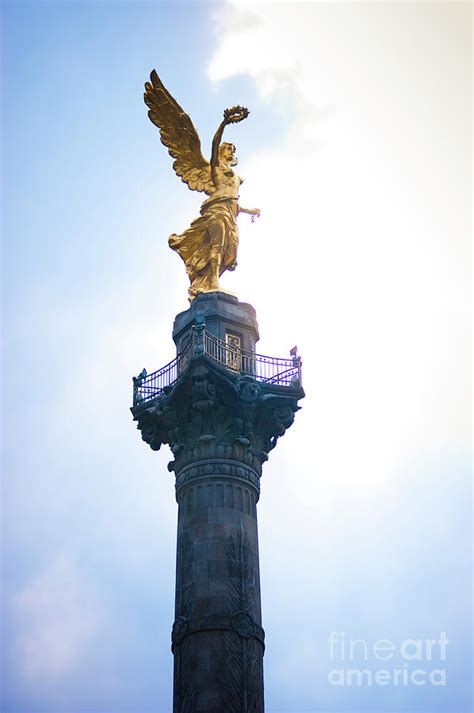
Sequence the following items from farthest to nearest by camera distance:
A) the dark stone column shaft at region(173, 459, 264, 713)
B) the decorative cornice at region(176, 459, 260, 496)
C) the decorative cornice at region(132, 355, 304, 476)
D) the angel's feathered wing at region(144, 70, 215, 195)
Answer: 1. the angel's feathered wing at region(144, 70, 215, 195)
2. the decorative cornice at region(132, 355, 304, 476)
3. the decorative cornice at region(176, 459, 260, 496)
4. the dark stone column shaft at region(173, 459, 264, 713)

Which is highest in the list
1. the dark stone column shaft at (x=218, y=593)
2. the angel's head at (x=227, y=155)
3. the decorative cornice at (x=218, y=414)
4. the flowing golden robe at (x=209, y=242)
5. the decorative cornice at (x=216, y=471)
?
the angel's head at (x=227, y=155)

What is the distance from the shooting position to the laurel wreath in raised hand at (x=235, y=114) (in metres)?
47.7

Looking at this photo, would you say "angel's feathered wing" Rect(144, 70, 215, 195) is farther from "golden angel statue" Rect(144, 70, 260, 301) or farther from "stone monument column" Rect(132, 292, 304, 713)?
"stone monument column" Rect(132, 292, 304, 713)

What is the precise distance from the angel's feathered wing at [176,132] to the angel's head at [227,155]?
1.97 ft

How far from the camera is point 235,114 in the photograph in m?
47.8

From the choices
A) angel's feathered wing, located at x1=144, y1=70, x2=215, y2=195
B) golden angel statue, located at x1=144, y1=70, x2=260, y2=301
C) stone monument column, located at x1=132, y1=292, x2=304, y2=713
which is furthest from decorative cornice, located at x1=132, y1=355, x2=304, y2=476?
angel's feathered wing, located at x1=144, y1=70, x2=215, y2=195

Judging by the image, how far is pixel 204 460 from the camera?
41906mm

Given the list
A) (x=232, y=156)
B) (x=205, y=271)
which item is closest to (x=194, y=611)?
(x=205, y=271)

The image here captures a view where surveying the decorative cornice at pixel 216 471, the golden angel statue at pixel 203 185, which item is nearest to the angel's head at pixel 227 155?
the golden angel statue at pixel 203 185

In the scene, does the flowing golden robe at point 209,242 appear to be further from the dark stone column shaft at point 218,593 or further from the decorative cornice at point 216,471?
the dark stone column shaft at point 218,593

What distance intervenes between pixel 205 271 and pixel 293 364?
17.8ft

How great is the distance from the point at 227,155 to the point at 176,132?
2268mm

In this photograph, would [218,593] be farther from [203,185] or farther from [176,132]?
[176,132]

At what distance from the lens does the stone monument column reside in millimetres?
38656
